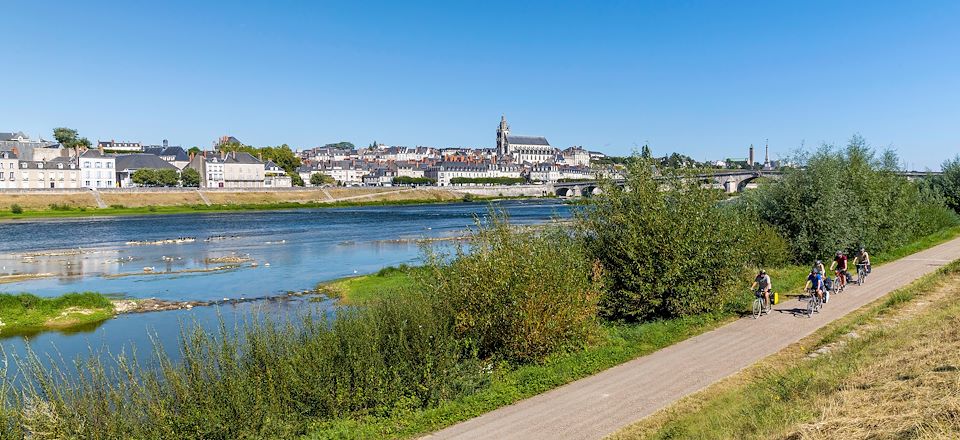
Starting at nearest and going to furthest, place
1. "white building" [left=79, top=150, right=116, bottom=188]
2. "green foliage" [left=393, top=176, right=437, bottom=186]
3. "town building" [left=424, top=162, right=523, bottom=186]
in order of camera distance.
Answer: "white building" [left=79, top=150, right=116, bottom=188]
"green foliage" [left=393, top=176, right=437, bottom=186]
"town building" [left=424, top=162, right=523, bottom=186]

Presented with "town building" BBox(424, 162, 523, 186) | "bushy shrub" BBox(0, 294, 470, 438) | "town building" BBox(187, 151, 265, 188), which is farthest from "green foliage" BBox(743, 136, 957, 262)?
"town building" BBox(424, 162, 523, 186)

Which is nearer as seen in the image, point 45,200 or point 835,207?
point 835,207

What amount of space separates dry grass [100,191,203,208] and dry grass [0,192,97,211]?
2232 millimetres

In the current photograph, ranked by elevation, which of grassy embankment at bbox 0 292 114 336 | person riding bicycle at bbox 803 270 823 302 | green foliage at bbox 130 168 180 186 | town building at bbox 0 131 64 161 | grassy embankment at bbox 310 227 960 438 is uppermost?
town building at bbox 0 131 64 161

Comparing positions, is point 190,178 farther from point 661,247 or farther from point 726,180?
point 661,247

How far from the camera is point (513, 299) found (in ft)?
53.1

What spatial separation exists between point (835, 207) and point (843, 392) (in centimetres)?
2184

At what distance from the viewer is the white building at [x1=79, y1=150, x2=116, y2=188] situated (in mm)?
116812

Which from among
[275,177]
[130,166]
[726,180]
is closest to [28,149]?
[130,166]

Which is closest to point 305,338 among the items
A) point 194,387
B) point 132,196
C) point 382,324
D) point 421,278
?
point 382,324

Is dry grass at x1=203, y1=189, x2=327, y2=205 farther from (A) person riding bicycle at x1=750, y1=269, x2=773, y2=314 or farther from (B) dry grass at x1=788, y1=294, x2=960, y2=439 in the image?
(B) dry grass at x1=788, y1=294, x2=960, y2=439

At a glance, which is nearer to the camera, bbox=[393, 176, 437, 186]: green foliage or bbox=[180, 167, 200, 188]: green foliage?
bbox=[180, 167, 200, 188]: green foliage

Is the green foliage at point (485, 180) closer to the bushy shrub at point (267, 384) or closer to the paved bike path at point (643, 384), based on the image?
the paved bike path at point (643, 384)

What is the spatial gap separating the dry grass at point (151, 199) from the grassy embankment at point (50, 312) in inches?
2998
